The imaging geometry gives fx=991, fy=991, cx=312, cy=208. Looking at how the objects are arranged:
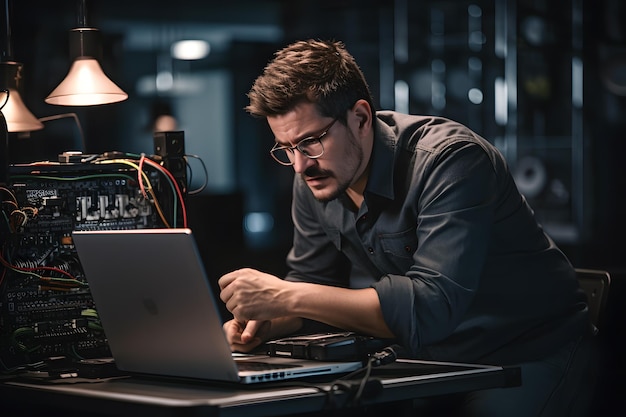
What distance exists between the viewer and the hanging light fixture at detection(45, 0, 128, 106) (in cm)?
246

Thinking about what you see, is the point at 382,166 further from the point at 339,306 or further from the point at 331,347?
the point at 331,347

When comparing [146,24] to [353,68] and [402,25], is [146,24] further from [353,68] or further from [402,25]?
[353,68]

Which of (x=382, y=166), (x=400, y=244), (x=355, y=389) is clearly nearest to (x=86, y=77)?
(x=382, y=166)

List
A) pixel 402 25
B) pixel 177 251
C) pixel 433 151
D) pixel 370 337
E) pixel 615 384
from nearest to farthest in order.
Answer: pixel 177 251 < pixel 370 337 < pixel 433 151 < pixel 615 384 < pixel 402 25

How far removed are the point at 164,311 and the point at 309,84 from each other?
647 millimetres

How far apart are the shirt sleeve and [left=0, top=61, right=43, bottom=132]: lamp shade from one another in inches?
42.0

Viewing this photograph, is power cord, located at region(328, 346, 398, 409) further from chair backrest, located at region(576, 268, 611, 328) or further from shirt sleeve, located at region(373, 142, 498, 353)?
chair backrest, located at region(576, 268, 611, 328)

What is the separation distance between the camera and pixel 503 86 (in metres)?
7.91

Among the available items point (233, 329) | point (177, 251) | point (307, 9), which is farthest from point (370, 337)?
point (307, 9)

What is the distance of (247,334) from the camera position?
7.10 ft

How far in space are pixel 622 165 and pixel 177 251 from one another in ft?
22.4

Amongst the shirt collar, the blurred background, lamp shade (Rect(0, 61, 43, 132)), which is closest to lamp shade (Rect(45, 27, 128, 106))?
lamp shade (Rect(0, 61, 43, 132))

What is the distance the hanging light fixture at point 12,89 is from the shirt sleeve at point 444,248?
1.06m

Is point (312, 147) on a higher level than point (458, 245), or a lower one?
higher
